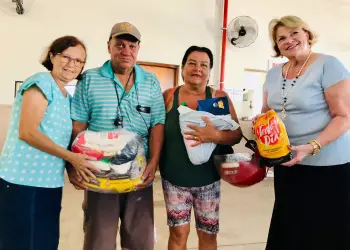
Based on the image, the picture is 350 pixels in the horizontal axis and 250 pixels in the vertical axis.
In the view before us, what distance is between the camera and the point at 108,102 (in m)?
1.33

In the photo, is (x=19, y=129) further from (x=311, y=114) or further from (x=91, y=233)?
(x=311, y=114)

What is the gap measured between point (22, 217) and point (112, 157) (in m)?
0.39

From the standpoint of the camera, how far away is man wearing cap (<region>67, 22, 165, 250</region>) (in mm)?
1336

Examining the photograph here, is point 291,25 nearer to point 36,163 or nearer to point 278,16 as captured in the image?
point 36,163

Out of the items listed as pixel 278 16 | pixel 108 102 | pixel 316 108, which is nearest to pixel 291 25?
pixel 316 108

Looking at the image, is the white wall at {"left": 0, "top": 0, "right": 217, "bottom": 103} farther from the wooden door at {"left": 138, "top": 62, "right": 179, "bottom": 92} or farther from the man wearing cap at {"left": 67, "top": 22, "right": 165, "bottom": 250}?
the man wearing cap at {"left": 67, "top": 22, "right": 165, "bottom": 250}

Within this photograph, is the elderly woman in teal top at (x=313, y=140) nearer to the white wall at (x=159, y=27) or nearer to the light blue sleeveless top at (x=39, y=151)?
the light blue sleeveless top at (x=39, y=151)

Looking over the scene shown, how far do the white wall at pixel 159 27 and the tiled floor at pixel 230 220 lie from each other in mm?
1730

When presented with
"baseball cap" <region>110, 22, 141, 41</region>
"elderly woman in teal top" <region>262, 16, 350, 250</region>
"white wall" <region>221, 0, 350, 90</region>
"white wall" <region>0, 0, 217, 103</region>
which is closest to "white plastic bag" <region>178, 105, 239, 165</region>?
"elderly woman in teal top" <region>262, 16, 350, 250</region>

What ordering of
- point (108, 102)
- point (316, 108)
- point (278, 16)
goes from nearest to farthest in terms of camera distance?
point (316, 108)
point (108, 102)
point (278, 16)

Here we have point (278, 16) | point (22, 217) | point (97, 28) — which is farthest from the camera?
point (278, 16)

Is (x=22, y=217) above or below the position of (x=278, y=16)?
below

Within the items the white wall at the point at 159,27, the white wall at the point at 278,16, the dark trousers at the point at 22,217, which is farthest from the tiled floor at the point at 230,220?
the white wall at the point at 278,16

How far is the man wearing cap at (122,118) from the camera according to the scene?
1.34 m
